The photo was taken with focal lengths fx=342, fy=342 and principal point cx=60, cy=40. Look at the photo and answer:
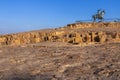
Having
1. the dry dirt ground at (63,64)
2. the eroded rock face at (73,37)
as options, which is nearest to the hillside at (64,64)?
the dry dirt ground at (63,64)

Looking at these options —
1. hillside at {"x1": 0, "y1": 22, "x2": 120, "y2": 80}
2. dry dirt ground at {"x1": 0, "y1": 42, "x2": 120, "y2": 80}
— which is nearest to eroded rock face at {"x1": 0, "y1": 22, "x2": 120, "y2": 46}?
hillside at {"x1": 0, "y1": 22, "x2": 120, "y2": 80}

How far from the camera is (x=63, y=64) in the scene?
14.5m

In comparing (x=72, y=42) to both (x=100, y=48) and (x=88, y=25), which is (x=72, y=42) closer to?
(x=100, y=48)

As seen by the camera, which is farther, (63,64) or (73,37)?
(73,37)

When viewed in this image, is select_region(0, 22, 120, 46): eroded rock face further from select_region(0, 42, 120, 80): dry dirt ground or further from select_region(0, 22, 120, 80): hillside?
select_region(0, 42, 120, 80): dry dirt ground

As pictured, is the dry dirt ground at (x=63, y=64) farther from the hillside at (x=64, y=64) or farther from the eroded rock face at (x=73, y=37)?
the eroded rock face at (x=73, y=37)

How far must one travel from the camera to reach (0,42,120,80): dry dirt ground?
12.6 meters

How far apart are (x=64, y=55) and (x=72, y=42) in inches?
237

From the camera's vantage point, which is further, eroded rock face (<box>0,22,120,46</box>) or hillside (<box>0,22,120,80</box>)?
eroded rock face (<box>0,22,120,46</box>)

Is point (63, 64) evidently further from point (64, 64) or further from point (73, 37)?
point (73, 37)

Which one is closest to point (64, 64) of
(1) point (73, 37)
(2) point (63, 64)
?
(2) point (63, 64)

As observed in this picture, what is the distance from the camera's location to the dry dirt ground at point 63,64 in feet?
41.3

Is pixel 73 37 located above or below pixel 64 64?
above

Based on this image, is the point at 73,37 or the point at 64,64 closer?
the point at 64,64
